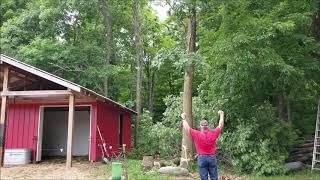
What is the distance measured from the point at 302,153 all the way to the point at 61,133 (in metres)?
12.0

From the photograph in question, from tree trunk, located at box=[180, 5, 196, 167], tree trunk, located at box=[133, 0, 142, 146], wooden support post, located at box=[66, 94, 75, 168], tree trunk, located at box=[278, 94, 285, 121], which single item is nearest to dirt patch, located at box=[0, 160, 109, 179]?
wooden support post, located at box=[66, 94, 75, 168]

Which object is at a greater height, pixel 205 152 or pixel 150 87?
pixel 150 87

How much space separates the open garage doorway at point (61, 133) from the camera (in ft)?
68.2

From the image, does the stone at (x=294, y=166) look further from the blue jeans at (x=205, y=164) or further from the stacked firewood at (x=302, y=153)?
the blue jeans at (x=205, y=164)

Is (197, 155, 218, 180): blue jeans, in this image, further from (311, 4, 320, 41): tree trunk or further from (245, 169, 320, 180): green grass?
(311, 4, 320, 41): tree trunk

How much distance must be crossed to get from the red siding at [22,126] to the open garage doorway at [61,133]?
278 cm

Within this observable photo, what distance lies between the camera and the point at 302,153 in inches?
682

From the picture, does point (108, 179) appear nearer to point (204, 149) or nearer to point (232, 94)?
point (204, 149)

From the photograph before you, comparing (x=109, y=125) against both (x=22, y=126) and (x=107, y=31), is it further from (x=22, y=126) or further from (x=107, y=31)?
(x=107, y=31)

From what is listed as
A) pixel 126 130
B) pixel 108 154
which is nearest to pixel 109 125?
pixel 108 154

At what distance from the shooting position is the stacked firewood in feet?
56.1

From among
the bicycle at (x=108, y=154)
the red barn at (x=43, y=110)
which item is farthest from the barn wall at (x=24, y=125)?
the bicycle at (x=108, y=154)

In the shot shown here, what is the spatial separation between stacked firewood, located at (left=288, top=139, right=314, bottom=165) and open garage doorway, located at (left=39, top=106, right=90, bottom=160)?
9517 millimetres

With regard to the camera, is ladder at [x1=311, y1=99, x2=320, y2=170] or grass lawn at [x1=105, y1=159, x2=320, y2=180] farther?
ladder at [x1=311, y1=99, x2=320, y2=170]
